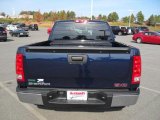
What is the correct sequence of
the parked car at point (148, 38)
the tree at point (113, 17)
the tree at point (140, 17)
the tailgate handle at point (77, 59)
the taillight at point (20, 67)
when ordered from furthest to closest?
1. the tree at point (140, 17)
2. the tree at point (113, 17)
3. the parked car at point (148, 38)
4. the taillight at point (20, 67)
5. the tailgate handle at point (77, 59)

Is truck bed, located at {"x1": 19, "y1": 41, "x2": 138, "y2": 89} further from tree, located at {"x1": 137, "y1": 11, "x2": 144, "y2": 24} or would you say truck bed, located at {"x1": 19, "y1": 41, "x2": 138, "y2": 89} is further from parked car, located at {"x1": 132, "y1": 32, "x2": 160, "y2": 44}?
tree, located at {"x1": 137, "y1": 11, "x2": 144, "y2": 24}

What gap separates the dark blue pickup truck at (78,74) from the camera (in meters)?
4.44

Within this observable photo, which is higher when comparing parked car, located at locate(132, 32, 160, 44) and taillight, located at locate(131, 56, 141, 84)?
taillight, located at locate(131, 56, 141, 84)

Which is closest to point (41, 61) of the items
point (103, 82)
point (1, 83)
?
point (103, 82)

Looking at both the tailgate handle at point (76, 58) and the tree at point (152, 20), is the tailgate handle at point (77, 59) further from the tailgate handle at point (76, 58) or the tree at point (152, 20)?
the tree at point (152, 20)

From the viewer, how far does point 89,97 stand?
463cm

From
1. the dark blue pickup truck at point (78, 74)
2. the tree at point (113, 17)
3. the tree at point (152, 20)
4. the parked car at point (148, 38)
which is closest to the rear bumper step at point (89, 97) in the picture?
the dark blue pickup truck at point (78, 74)

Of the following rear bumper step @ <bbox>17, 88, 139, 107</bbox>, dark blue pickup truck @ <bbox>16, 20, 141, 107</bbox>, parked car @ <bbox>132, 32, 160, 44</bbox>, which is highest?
dark blue pickup truck @ <bbox>16, 20, 141, 107</bbox>

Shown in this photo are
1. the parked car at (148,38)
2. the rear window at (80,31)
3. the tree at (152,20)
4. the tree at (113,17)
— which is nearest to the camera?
the rear window at (80,31)

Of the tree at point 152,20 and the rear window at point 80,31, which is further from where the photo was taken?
the tree at point 152,20

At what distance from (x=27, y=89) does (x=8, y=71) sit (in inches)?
220

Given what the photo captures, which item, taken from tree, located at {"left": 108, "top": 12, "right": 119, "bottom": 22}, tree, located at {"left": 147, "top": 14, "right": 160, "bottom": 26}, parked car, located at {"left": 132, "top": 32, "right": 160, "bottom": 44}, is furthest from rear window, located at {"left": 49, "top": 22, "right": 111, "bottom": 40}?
tree, located at {"left": 108, "top": 12, "right": 119, "bottom": 22}

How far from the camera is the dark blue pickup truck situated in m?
4.44

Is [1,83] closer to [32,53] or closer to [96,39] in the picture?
[96,39]
